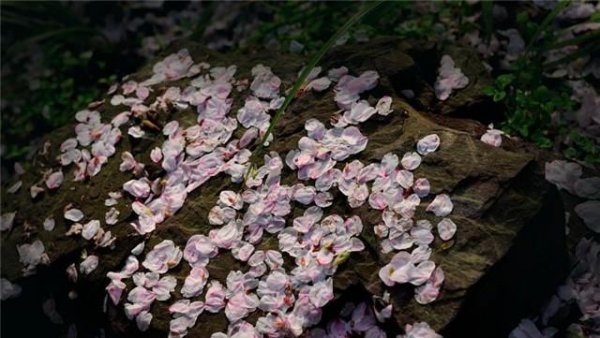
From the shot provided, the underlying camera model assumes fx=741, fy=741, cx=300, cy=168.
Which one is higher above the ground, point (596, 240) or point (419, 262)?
point (419, 262)

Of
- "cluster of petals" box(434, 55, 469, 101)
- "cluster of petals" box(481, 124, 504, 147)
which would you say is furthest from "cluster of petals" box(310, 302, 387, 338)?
"cluster of petals" box(434, 55, 469, 101)

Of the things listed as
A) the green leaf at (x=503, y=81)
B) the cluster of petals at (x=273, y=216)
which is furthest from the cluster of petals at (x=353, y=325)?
the green leaf at (x=503, y=81)

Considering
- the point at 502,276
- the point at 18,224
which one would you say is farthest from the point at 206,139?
the point at 502,276

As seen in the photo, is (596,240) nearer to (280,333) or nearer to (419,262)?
(419,262)

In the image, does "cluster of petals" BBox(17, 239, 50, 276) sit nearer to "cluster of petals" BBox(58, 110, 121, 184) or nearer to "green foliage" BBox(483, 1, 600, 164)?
"cluster of petals" BBox(58, 110, 121, 184)

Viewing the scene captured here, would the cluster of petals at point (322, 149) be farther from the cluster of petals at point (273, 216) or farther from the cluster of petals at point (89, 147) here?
the cluster of petals at point (89, 147)

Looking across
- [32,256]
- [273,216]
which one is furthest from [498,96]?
[32,256]

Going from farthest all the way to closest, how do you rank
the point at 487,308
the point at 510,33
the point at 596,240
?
the point at 510,33
the point at 596,240
the point at 487,308

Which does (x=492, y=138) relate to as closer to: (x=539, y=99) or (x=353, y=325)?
(x=539, y=99)
